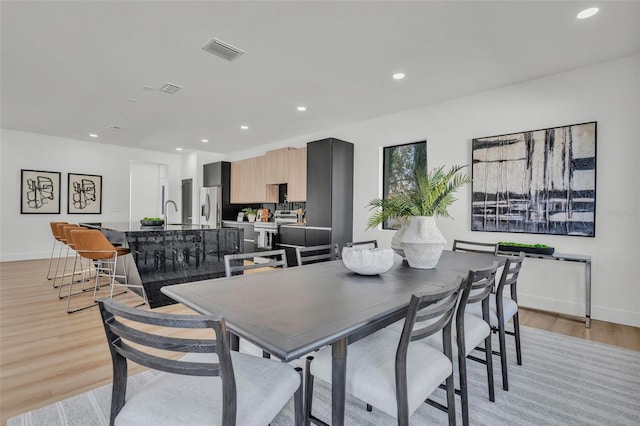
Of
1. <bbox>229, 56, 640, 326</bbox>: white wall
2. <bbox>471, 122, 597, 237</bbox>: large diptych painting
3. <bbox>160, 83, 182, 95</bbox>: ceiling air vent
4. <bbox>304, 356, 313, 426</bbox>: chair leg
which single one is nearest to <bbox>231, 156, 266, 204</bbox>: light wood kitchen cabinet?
<bbox>160, 83, 182, 95</bbox>: ceiling air vent

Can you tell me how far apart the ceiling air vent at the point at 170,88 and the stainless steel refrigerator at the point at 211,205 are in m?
3.82

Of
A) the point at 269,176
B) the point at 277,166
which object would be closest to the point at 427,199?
the point at 277,166

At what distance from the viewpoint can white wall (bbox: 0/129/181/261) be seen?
20.0 feet

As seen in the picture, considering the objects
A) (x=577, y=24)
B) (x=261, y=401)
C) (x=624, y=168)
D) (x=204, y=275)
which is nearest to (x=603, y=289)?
(x=624, y=168)

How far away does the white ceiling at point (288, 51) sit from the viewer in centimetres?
235

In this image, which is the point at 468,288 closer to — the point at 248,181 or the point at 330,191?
the point at 330,191

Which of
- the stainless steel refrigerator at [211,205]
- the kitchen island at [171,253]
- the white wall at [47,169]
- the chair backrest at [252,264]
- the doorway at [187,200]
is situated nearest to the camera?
the chair backrest at [252,264]

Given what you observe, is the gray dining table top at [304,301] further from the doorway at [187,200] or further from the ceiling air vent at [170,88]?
the doorway at [187,200]

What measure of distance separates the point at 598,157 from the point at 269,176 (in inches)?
206

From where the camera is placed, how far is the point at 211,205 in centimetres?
778

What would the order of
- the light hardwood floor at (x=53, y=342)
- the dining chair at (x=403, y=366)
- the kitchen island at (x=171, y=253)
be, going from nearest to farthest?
the dining chair at (x=403, y=366)
the light hardwood floor at (x=53, y=342)
the kitchen island at (x=171, y=253)

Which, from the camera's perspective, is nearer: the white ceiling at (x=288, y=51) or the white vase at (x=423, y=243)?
the white vase at (x=423, y=243)

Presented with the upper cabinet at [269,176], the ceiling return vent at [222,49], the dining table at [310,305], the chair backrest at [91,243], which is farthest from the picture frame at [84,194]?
the dining table at [310,305]

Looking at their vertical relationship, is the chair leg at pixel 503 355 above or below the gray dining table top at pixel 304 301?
below
